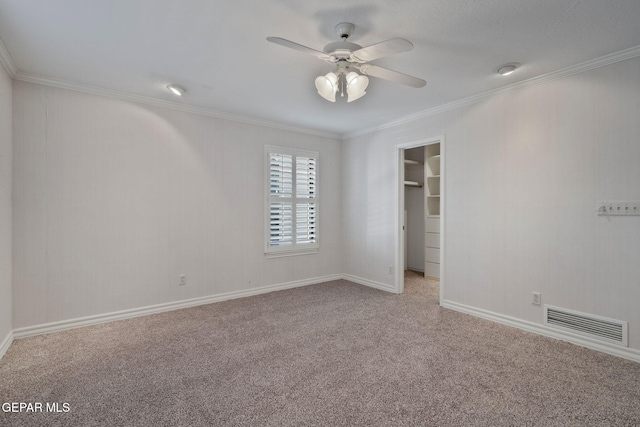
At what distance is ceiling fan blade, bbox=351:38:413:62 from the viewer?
5.95ft

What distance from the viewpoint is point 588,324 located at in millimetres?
2738

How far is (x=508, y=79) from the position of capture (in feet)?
10.0

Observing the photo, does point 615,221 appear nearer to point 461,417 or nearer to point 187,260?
point 461,417

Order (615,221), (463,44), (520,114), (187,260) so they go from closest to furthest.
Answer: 1. (463,44)
2. (615,221)
3. (520,114)
4. (187,260)

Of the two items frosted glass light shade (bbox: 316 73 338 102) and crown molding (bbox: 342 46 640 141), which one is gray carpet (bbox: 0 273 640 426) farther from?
crown molding (bbox: 342 46 640 141)

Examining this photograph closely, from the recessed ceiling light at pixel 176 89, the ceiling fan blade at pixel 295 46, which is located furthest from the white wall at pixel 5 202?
the ceiling fan blade at pixel 295 46

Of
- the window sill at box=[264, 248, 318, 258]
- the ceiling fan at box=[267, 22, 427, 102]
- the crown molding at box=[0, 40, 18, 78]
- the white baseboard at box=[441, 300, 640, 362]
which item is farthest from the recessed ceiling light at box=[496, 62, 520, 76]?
the crown molding at box=[0, 40, 18, 78]

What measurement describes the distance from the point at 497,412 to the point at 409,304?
211cm

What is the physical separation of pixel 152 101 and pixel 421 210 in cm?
480

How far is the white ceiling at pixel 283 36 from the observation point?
200 cm

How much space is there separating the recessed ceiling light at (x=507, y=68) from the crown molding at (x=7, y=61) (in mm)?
4033

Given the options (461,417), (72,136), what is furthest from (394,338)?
(72,136)

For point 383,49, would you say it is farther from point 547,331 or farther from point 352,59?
point 547,331

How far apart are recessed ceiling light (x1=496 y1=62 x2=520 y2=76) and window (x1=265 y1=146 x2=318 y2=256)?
110 inches
